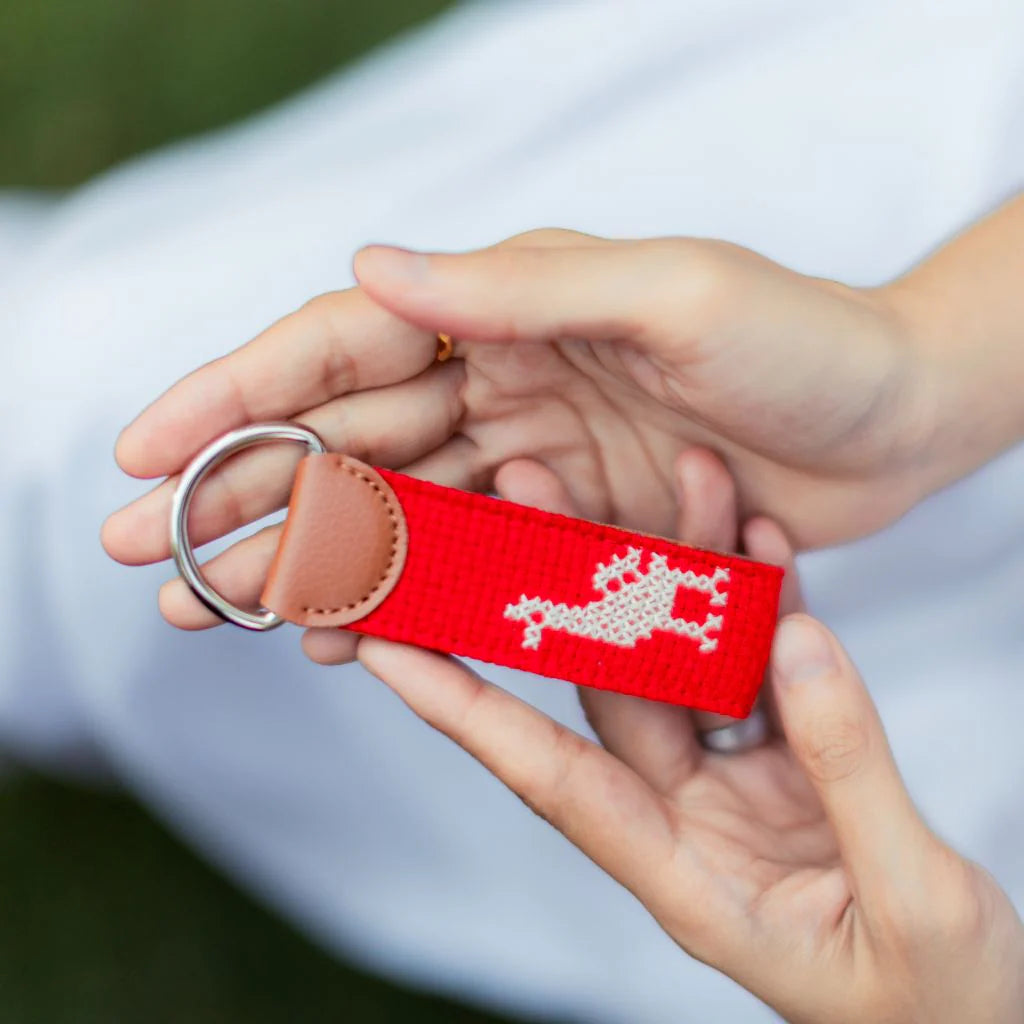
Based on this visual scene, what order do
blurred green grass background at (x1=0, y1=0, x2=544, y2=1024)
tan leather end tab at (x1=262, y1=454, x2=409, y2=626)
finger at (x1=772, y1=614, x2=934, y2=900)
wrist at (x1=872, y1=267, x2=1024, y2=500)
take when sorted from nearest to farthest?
1. finger at (x1=772, y1=614, x2=934, y2=900)
2. tan leather end tab at (x1=262, y1=454, x2=409, y2=626)
3. wrist at (x1=872, y1=267, x2=1024, y2=500)
4. blurred green grass background at (x1=0, y1=0, x2=544, y2=1024)

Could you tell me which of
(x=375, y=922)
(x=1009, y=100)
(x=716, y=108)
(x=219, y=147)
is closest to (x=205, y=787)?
(x=375, y=922)

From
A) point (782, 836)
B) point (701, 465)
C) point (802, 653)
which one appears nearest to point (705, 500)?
point (701, 465)

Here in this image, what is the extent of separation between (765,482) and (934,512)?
0.24 meters

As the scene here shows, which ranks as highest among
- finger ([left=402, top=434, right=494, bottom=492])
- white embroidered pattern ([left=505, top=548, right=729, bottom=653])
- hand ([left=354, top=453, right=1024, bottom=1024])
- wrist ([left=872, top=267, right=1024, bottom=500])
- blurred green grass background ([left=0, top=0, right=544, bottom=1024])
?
wrist ([left=872, top=267, right=1024, bottom=500])

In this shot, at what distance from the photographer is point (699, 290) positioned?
1.00m

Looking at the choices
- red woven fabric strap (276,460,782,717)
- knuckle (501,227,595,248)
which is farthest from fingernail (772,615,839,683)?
knuckle (501,227,595,248)

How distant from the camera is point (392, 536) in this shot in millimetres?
1082

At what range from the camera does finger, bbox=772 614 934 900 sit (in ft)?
3.06

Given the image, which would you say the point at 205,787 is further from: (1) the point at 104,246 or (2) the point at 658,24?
(2) the point at 658,24

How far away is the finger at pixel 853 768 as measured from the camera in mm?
934

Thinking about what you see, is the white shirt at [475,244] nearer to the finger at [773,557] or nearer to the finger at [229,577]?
the finger at [773,557]

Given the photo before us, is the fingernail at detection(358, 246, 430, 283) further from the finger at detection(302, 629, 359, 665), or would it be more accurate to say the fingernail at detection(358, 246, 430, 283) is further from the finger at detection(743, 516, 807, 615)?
the finger at detection(743, 516, 807, 615)

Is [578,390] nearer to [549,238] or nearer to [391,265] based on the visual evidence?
[549,238]

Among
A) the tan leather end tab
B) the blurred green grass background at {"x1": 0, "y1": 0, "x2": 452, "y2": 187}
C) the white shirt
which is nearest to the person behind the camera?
the tan leather end tab
